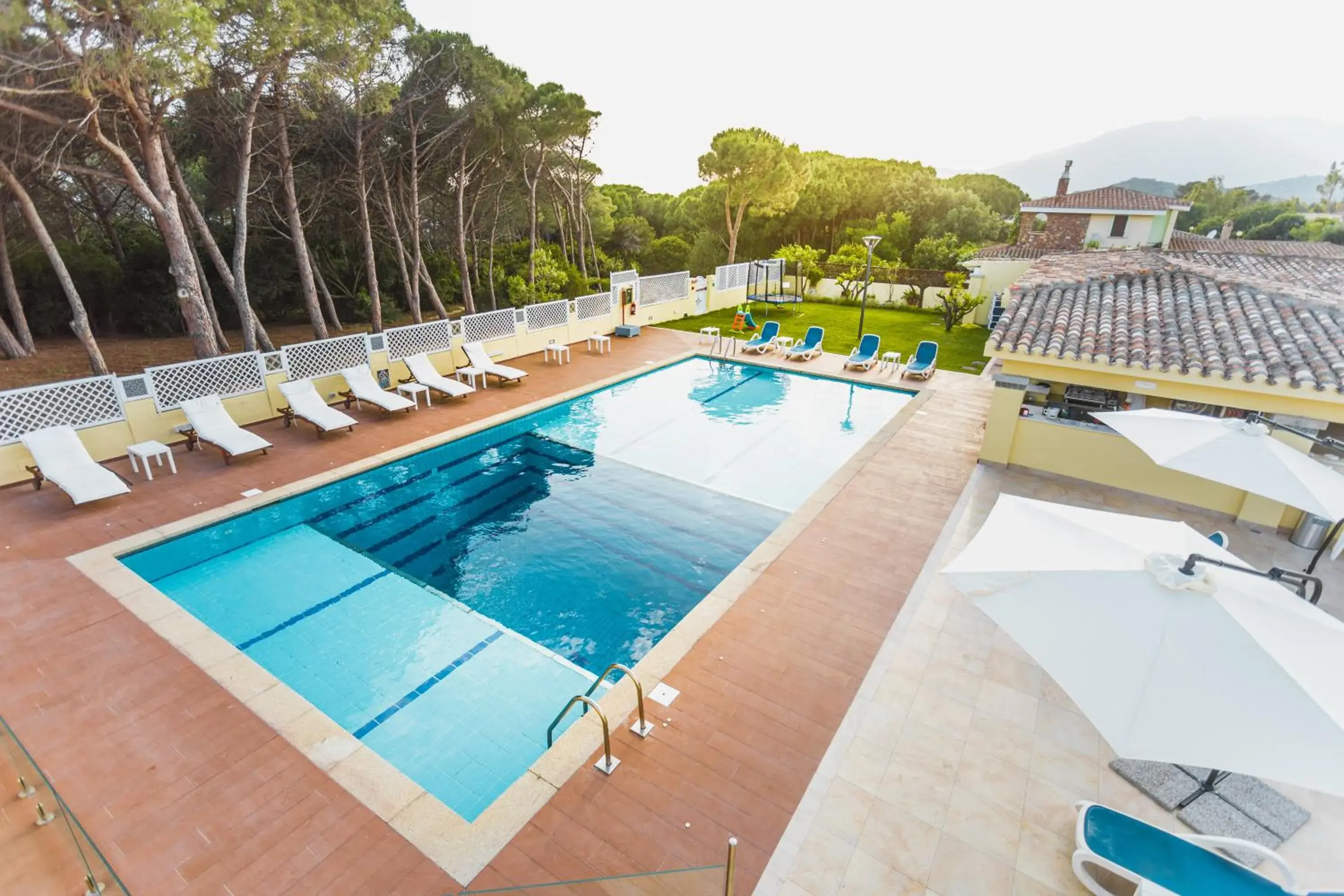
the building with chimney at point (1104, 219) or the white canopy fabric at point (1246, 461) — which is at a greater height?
the building with chimney at point (1104, 219)

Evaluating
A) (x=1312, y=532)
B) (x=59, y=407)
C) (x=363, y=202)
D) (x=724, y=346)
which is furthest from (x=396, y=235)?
(x=1312, y=532)

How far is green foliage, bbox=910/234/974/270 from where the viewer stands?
86.3 ft

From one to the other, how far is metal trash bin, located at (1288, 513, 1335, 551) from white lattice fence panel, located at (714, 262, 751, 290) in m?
17.6

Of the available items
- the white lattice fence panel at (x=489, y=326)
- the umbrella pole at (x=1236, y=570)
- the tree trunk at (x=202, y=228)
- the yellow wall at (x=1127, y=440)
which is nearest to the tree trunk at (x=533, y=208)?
the white lattice fence panel at (x=489, y=326)

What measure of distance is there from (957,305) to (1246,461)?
15.5m

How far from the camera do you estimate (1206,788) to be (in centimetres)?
419

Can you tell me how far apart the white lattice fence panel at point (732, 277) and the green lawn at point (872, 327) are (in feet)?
3.18

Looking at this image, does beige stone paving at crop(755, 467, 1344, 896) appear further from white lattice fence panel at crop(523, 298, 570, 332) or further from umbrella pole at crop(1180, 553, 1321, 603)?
white lattice fence panel at crop(523, 298, 570, 332)

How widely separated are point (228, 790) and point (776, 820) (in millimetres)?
3914

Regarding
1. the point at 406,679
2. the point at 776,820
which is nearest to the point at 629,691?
the point at 776,820

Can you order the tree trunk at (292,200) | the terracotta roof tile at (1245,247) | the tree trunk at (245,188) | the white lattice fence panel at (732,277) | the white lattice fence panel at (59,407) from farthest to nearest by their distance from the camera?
the terracotta roof tile at (1245,247) < the white lattice fence panel at (732,277) < the tree trunk at (292,200) < the tree trunk at (245,188) < the white lattice fence panel at (59,407)

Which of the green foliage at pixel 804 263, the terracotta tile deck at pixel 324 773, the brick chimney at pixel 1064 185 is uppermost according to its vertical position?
the brick chimney at pixel 1064 185

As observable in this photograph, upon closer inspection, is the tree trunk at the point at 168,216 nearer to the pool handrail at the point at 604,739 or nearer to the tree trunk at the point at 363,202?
the tree trunk at the point at 363,202

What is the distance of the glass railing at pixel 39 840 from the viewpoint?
10.6ft
